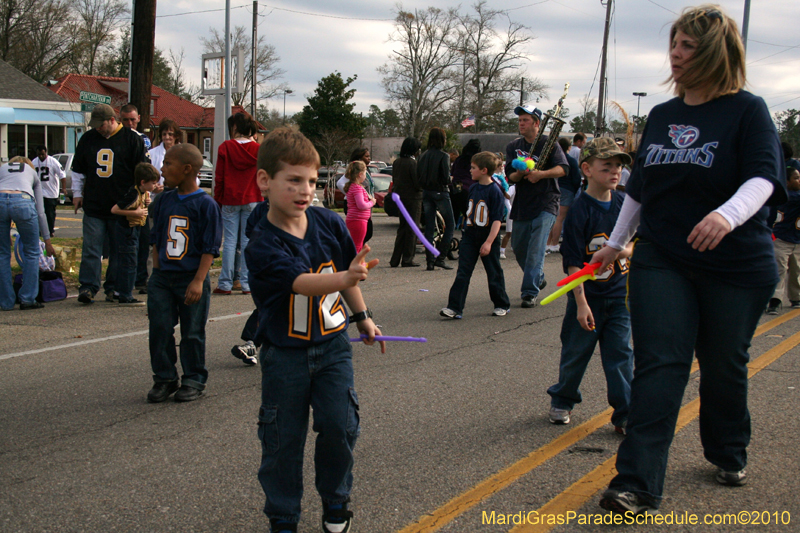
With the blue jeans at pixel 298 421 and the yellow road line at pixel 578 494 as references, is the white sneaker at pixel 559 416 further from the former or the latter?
the blue jeans at pixel 298 421

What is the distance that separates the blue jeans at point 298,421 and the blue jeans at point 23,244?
6131mm

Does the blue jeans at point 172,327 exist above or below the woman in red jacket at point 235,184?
below

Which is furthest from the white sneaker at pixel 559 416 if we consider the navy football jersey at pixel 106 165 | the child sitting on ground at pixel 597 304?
the navy football jersey at pixel 106 165

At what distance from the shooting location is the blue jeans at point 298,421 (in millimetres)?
2709

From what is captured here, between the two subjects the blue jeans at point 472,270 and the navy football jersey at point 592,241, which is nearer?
the navy football jersey at point 592,241

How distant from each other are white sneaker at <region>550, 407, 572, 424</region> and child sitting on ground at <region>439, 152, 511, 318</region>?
3210mm

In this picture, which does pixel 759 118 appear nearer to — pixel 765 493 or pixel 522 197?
pixel 765 493

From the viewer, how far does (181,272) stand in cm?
472

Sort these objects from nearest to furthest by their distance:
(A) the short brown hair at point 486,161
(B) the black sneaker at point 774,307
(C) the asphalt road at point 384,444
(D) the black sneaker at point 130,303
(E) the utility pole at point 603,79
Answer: (C) the asphalt road at point 384,444
(A) the short brown hair at point 486,161
(B) the black sneaker at point 774,307
(D) the black sneaker at point 130,303
(E) the utility pole at point 603,79

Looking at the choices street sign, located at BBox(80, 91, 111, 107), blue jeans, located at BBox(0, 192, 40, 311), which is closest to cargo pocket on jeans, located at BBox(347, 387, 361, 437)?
blue jeans, located at BBox(0, 192, 40, 311)

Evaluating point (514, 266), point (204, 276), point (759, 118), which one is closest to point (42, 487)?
point (204, 276)

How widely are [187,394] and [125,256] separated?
3.85m

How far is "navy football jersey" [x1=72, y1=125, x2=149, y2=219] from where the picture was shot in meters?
8.12

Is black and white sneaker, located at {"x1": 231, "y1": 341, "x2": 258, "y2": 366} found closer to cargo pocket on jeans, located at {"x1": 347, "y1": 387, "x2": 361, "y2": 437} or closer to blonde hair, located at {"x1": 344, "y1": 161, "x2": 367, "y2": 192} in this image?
cargo pocket on jeans, located at {"x1": 347, "y1": 387, "x2": 361, "y2": 437}
